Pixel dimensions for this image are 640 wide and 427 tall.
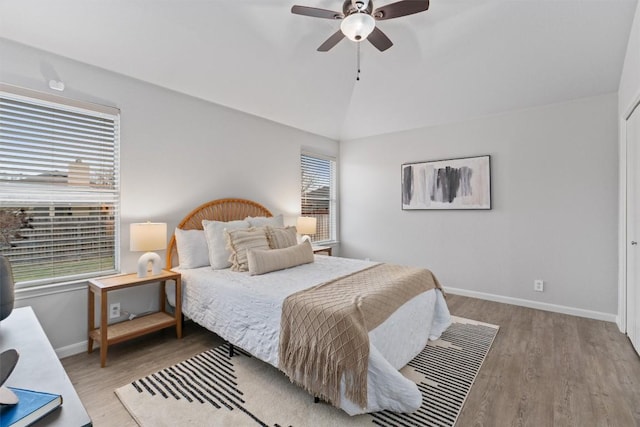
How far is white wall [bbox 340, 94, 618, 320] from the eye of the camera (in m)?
3.34

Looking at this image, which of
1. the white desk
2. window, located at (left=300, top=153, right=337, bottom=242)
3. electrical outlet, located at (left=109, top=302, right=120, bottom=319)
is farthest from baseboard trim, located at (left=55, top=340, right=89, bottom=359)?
window, located at (left=300, top=153, right=337, bottom=242)

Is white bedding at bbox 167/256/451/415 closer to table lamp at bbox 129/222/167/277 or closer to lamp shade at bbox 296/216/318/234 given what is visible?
table lamp at bbox 129/222/167/277

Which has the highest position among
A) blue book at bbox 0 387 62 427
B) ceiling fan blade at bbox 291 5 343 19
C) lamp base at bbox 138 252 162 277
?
ceiling fan blade at bbox 291 5 343 19

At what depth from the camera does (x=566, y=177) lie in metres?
3.51

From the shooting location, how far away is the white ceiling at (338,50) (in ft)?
8.04

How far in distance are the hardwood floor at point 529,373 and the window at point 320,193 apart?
256 centimetres

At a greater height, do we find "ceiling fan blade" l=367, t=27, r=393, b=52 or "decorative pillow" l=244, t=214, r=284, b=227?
"ceiling fan blade" l=367, t=27, r=393, b=52

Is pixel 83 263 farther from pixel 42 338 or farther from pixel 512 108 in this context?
pixel 512 108

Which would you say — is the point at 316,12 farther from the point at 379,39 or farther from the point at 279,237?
the point at 279,237

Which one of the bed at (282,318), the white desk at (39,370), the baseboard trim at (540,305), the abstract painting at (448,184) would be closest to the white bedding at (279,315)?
the bed at (282,318)

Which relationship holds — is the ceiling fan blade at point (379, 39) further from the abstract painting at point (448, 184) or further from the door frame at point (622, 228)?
the door frame at point (622, 228)

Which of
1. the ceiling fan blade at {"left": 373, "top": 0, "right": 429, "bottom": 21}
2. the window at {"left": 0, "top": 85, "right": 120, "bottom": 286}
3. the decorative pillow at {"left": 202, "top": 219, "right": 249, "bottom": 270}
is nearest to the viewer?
the ceiling fan blade at {"left": 373, "top": 0, "right": 429, "bottom": 21}

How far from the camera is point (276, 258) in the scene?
2844 mm

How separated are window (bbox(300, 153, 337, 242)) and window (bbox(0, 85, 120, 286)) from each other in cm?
267
